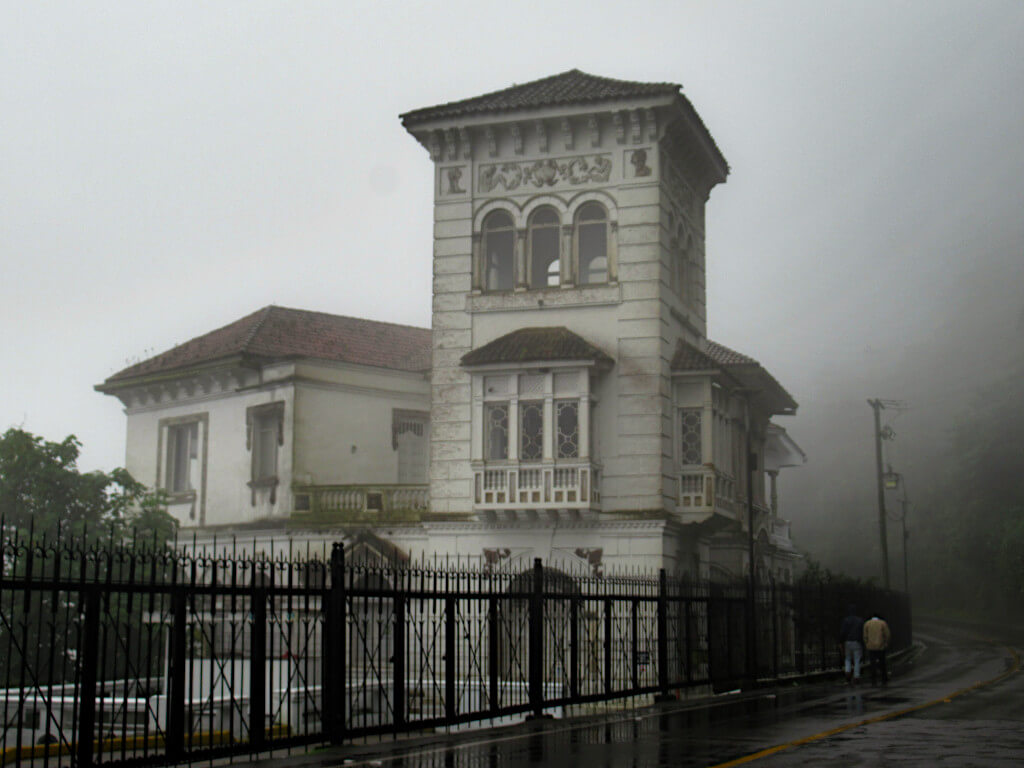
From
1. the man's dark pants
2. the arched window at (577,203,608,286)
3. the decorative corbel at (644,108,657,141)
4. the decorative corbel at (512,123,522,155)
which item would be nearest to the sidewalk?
the man's dark pants

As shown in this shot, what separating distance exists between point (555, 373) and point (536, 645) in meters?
14.3

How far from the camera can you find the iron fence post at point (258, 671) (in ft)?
45.3

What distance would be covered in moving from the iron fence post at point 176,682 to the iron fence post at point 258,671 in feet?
3.06

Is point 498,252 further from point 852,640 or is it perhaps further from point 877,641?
point 877,641

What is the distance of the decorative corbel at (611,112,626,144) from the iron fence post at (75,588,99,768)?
24088 millimetres

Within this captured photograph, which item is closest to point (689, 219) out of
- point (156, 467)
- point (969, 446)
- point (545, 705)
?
point (156, 467)

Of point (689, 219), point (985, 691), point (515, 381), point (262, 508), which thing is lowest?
point (985, 691)

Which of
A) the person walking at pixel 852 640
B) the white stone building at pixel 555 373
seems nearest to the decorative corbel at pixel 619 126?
the white stone building at pixel 555 373

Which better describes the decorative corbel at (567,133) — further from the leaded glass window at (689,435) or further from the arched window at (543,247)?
the leaded glass window at (689,435)

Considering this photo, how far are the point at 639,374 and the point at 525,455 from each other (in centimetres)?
348

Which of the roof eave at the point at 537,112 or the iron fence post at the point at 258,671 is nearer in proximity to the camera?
the iron fence post at the point at 258,671

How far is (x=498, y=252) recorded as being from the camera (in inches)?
1400

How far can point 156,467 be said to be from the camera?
40.9m

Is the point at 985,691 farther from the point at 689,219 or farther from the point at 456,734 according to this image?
the point at 689,219
